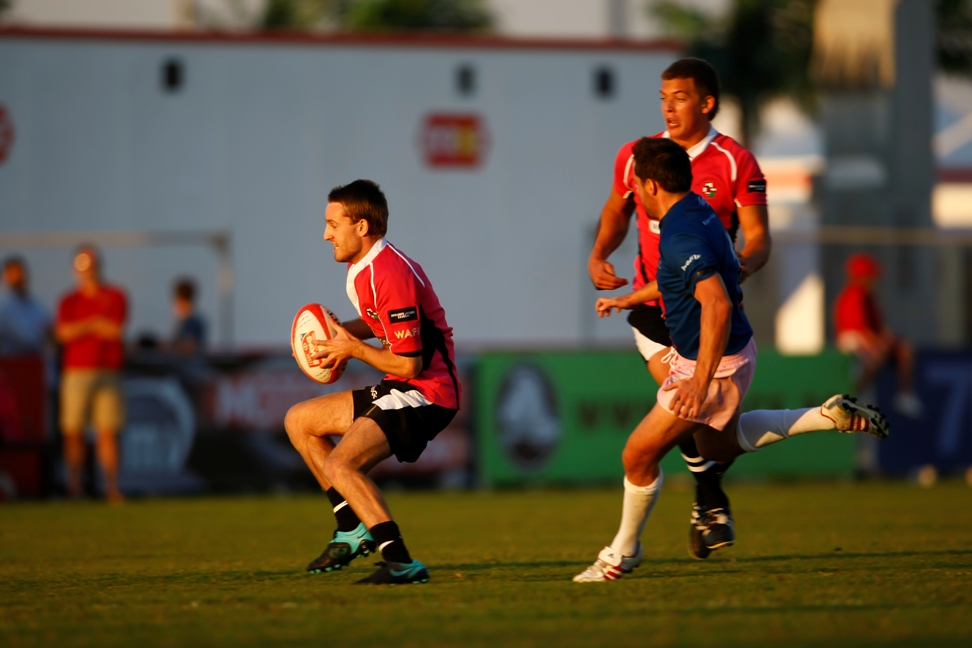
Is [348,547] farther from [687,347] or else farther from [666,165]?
[666,165]

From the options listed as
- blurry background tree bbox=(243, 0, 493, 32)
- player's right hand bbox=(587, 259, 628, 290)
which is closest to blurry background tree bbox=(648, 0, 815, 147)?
blurry background tree bbox=(243, 0, 493, 32)

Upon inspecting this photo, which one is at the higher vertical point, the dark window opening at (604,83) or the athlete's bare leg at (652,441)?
the dark window opening at (604,83)

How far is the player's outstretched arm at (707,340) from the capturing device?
6.04 meters

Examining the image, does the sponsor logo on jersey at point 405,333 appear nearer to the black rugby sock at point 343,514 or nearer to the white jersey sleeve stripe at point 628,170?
the black rugby sock at point 343,514

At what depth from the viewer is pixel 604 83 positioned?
2264 centimetres

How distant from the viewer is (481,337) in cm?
2155

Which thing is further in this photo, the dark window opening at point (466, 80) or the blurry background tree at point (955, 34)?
the blurry background tree at point (955, 34)

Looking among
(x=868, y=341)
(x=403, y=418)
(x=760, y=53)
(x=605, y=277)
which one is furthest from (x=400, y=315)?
(x=760, y=53)

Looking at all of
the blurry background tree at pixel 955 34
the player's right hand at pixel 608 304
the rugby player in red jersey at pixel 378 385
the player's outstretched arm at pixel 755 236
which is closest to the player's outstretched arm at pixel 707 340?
the player's right hand at pixel 608 304

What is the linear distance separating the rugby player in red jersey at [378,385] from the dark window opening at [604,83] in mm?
16487

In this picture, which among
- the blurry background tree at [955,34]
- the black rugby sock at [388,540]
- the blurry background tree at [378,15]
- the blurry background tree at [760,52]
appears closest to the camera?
the black rugby sock at [388,540]

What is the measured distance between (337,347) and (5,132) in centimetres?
1578

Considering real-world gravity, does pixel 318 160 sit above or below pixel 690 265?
above

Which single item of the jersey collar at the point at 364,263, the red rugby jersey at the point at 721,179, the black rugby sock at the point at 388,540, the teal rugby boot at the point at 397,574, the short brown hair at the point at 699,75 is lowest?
the teal rugby boot at the point at 397,574
